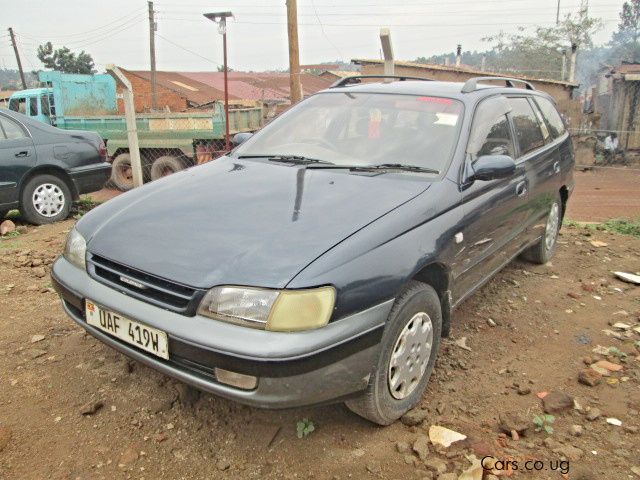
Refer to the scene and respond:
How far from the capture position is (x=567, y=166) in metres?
4.82

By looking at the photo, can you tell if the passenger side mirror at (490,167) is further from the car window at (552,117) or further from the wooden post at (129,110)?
the wooden post at (129,110)

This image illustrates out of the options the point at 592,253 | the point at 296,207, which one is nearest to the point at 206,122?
the point at 592,253

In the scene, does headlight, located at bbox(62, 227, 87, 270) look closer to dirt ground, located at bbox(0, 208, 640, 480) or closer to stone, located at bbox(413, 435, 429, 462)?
dirt ground, located at bbox(0, 208, 640, 480)

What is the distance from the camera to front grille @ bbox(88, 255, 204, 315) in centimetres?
208

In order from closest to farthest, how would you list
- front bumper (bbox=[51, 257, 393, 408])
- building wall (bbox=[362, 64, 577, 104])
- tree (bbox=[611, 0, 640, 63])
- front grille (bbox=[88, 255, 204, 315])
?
1. front bumper (bbox=[51, 257, 393, 408])
2. front grille (bbox=[88, 255, 204, 315])
3. building wall (bbox=[362, 64, 577, 104])
4. tree (bbox=[611, 0, 640, 63])

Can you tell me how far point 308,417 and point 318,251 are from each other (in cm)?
91

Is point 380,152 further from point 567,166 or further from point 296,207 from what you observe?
point 567,166

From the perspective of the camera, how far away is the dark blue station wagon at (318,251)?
2004mm

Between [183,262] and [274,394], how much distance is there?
0.66 m

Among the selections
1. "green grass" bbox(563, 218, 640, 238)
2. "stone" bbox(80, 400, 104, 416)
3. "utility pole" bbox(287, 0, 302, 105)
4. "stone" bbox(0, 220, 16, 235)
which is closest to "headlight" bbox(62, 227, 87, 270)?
"stone" bbox(80, 400, 104, 416)

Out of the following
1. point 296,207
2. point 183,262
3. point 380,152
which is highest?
point 380,152

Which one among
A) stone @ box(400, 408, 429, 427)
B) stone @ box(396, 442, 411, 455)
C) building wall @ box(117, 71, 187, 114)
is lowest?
stone @ box(396, 442, 411, 455)

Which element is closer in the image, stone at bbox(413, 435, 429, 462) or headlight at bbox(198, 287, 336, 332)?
headlight at bbox(198, 287, 336, 332)

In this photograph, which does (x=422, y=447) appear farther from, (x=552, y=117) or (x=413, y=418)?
(x=552, y=117)
